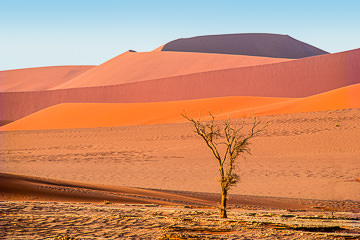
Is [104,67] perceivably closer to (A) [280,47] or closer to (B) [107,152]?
(A) [280,47]

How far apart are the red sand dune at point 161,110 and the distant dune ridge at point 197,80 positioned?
636 millimetres

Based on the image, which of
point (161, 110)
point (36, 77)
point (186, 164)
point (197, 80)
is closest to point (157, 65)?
point (197, 80)

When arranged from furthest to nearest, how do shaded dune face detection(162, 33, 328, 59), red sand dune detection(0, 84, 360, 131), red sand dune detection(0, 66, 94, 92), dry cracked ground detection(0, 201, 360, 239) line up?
red sand dune detection(0, 66, 94, 92), shaded dune face detection(162, 33, 328, 59), red sand dune detection(0, 84, 360, 131), dry cracked ground detection(0, 201, 360, 239)

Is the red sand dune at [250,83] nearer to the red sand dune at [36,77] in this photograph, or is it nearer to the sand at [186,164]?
the sand at [186,164]

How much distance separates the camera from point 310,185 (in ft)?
53.2

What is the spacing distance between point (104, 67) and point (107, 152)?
59.2m

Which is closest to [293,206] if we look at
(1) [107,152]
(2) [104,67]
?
→ (1) [107,152]

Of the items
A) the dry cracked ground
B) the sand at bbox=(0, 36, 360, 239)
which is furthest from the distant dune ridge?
the dry cracked ground

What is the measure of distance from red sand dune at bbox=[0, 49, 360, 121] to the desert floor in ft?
61.2

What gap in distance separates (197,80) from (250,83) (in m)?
6.09

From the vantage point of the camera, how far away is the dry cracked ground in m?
7.47

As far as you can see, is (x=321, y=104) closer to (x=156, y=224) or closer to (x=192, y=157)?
(x=192, y=157)

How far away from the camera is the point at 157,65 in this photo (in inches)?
2955

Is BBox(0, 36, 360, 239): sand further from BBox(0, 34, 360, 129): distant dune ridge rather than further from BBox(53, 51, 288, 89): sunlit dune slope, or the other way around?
BBox(53, 51, 288, 89): sunlit dune slope
